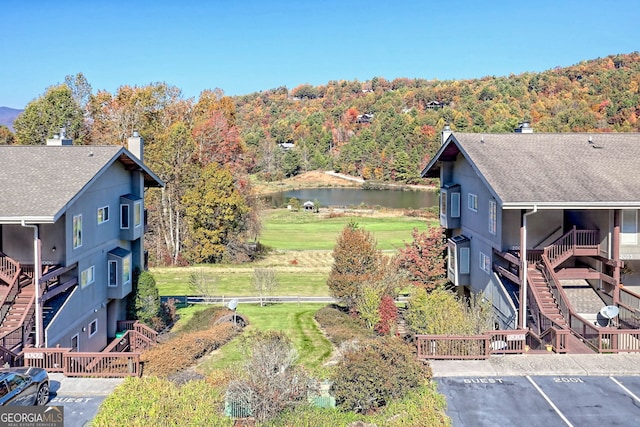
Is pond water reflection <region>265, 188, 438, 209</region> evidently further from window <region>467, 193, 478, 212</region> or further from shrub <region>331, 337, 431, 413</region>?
shrub <region>331, 337, 431, 413</region>

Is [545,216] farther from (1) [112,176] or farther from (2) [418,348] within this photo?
(1) [112,176]

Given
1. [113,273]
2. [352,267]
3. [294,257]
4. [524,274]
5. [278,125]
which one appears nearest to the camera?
[524,274]

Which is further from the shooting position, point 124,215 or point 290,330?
point 124,215

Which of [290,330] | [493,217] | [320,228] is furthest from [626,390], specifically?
[320,228]

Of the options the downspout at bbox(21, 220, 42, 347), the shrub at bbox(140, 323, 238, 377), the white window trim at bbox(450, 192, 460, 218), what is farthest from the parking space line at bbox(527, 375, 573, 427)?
the downspout at bbox(21, 220, 42, 347)

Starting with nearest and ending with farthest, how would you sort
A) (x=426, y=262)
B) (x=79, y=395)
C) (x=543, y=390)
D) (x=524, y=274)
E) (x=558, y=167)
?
(x=79, y=395), (x=543, y=390), (x=524, y=274), (x=558, y=167), (x=426, y=262)

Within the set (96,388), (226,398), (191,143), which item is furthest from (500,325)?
(191,143)

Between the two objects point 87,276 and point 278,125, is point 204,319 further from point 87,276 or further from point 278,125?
point 278,125

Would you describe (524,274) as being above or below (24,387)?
above
